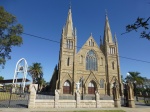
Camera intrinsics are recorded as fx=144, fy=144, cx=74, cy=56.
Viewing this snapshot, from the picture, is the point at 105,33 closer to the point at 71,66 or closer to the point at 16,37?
the point at 71,66

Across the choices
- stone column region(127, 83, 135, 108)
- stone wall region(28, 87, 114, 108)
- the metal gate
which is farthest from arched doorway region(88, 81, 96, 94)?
stone wall region(28, 87, 114, 108)

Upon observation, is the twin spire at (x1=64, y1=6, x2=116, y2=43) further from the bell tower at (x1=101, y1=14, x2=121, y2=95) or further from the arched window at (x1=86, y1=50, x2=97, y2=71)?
the arched window at (x1=86, y1=50, x2=97, y2=71)

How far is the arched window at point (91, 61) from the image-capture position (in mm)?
41125

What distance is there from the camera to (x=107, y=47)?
44312 mm

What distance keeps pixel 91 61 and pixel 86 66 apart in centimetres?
227

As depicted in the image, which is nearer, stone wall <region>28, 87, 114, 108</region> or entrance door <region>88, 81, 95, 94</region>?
stone wall <region>28, 87, 114, 108</region>

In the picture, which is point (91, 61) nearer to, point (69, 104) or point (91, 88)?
point (91, 88)

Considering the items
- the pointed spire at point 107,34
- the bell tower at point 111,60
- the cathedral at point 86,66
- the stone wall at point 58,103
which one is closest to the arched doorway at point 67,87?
the cathedral at point 86,66

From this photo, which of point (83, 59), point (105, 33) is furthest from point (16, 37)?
point (105, 33)

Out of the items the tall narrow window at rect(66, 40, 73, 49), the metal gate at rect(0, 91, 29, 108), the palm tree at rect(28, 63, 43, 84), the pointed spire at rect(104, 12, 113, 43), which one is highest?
the pointed spire at rect(104, 12, 113, 43)

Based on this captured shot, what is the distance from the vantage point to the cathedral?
37.4 metres

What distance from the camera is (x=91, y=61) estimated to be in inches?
1642

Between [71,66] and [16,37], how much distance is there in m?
18.2

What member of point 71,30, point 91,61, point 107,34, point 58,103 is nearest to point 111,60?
point 91,61
